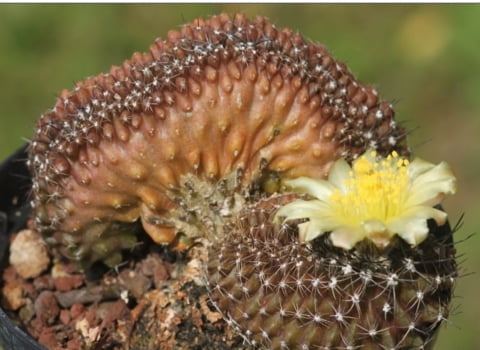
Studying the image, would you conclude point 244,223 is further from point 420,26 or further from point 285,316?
point 420,26

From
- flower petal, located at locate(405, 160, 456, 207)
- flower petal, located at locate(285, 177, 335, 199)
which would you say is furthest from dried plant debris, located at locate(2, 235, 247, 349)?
flower petal, located at locate(405, 160, 456, 207)

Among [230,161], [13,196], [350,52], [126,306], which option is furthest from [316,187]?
[350,52]

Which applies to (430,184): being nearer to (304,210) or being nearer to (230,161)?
(304,210)

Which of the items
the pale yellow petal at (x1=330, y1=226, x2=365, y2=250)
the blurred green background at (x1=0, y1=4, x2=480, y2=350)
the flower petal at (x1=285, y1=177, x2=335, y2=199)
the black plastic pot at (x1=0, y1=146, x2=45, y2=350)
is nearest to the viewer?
the pale yellow petal at (x1=330, y1=226, x2=365, y2=250)

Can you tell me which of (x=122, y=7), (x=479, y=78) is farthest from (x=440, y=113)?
(x=122, y=7)

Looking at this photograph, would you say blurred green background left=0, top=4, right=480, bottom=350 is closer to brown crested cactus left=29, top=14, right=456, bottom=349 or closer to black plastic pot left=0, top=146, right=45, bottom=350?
black plastic pot left=0, top=146, right=45, bottom=350

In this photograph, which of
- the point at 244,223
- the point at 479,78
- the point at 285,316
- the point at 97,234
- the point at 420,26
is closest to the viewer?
the point at 285,316

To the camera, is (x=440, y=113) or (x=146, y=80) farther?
(x=440, y=113)
